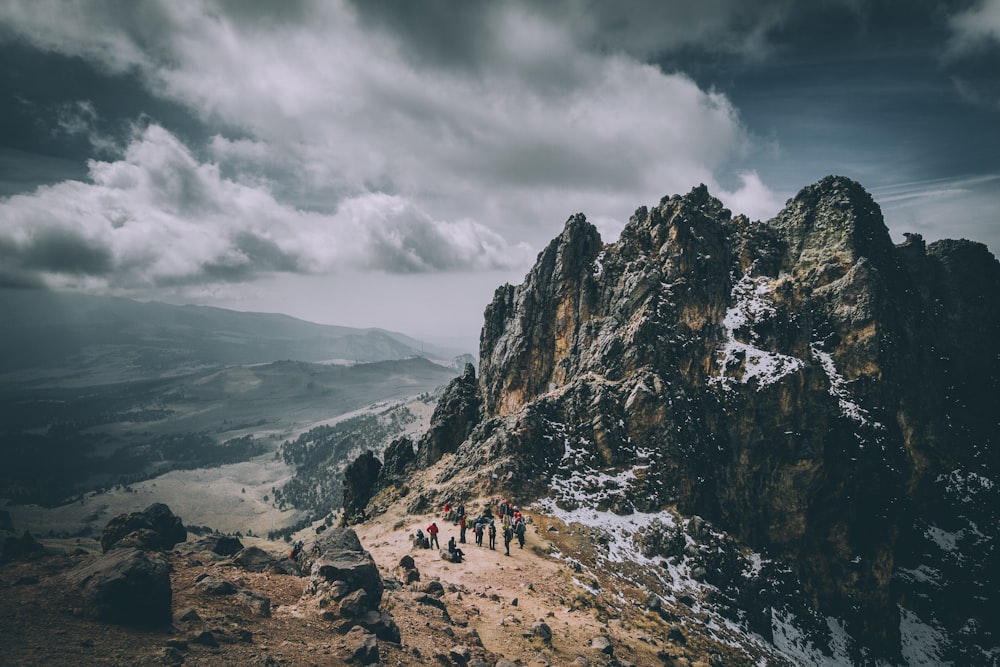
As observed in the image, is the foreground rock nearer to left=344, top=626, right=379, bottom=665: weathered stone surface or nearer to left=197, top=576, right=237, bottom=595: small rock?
left=344, top=626, right=379, bottom=665: weathered stone surface

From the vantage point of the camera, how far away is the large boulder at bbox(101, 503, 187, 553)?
2119 centimetres

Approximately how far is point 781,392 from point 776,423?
144 inches

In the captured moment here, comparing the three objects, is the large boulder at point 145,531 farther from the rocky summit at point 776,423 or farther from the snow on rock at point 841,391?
the snow on rock at point 841,391

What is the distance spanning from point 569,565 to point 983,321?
277 ft

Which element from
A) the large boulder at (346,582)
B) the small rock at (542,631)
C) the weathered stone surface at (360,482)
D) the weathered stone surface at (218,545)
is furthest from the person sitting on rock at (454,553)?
the weathered stone surface at (360,482)

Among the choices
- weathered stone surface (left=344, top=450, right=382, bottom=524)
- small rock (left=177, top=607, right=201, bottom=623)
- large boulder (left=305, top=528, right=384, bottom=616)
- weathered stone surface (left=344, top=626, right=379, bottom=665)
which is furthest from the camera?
weathered stone surface (left=344, top=450, right=382, bottom=524)

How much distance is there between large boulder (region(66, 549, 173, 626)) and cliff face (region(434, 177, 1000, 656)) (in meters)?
31.4

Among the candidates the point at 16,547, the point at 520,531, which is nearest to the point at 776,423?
the point at 520,531

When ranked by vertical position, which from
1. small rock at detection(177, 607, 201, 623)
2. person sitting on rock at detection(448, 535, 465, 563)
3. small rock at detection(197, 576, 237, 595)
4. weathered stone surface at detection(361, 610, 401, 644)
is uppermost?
small rock at detection(177, 607, 201, 623)

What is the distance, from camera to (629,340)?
175ft

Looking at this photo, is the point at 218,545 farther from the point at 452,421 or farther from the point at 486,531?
the point at 452,421

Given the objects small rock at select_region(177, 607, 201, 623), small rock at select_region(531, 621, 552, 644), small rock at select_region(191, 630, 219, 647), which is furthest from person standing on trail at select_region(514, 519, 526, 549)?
small rock at select_region(191, 630, 219, 647)

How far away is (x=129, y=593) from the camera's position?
13391 mm

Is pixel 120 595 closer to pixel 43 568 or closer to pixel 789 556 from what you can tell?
pixel 43 568
